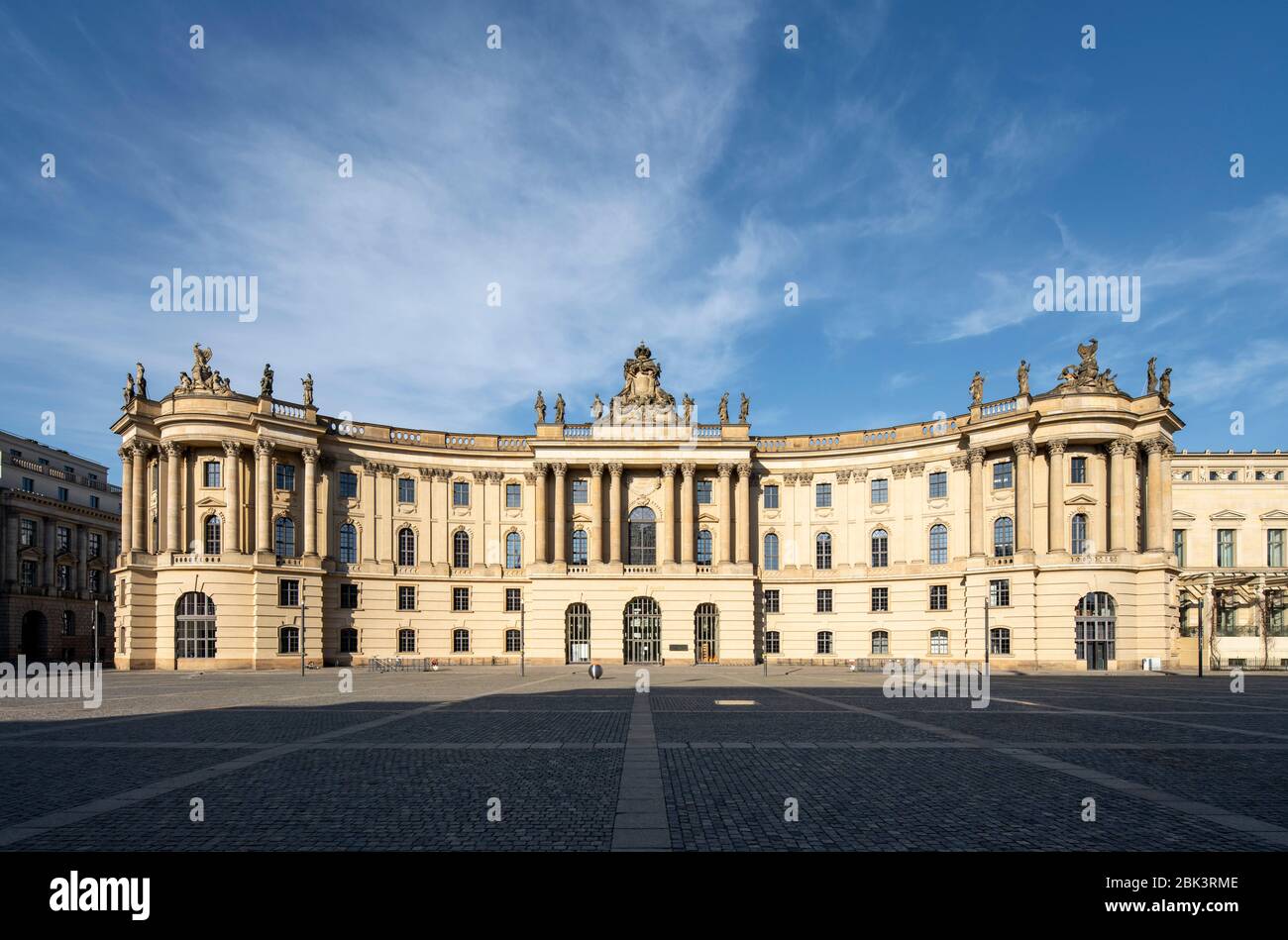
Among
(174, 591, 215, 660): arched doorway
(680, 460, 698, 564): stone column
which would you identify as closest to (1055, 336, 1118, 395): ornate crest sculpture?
(680, 460, 698, 564): stone column

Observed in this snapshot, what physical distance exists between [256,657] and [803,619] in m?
42.7

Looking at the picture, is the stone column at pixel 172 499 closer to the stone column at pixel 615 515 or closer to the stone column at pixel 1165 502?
the stone column at pixel 615 515

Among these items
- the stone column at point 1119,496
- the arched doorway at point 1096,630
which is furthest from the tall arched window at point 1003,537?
the stone column at point 1119,496

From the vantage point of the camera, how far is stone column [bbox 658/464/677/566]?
227 feet

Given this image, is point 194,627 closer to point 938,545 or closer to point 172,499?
point 172,499

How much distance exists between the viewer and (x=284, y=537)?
64.8 m

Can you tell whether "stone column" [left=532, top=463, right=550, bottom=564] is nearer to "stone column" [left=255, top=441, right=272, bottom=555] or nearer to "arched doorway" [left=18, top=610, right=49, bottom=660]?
"stone column" [left=255, top=441, right=272, bottom=555]

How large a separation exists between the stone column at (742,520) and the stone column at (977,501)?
57.1 feet

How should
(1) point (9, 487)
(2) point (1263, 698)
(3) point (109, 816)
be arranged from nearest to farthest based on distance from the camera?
1. (3) point (109, 816)
2. (2) point (1263, 698)
3. (1) point (9, 487)

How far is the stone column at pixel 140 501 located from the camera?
2458 inches

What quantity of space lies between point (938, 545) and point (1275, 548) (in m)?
37.8
